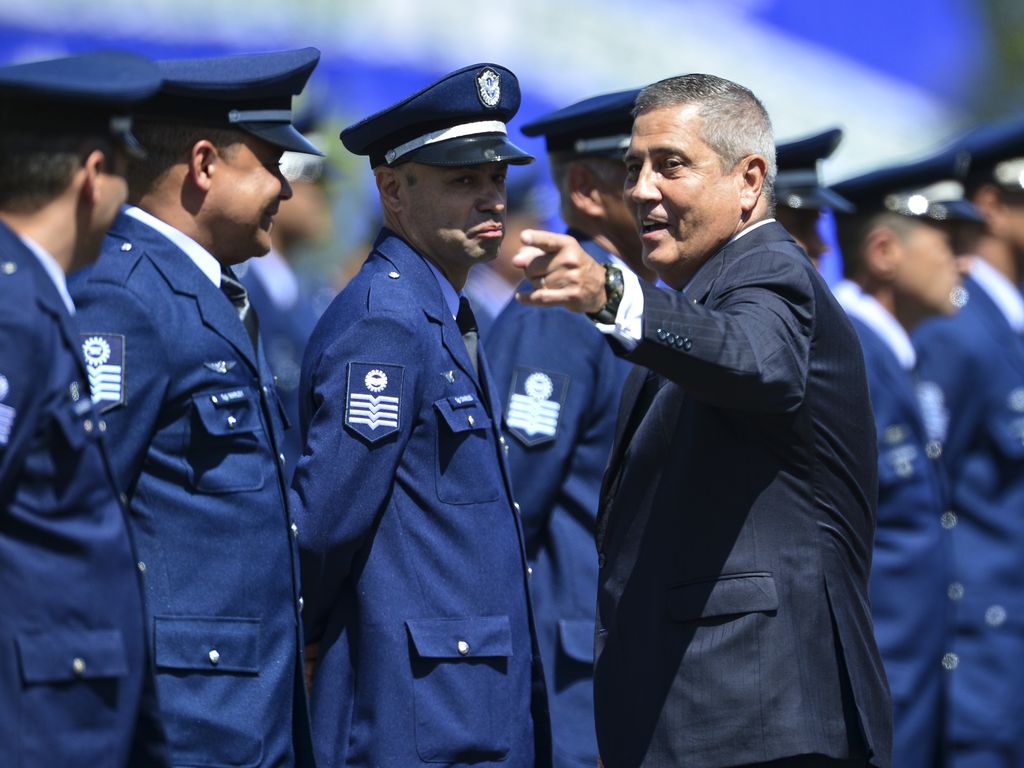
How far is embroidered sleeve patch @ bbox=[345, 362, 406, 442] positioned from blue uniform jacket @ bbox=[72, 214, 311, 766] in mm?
236

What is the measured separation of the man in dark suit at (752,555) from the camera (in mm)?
3738

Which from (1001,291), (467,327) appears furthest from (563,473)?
(1001,291)

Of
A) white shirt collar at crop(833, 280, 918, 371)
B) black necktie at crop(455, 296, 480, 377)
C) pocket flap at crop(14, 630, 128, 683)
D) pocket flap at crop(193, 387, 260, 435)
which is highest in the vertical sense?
black necktie at crop(455, 296, 480, 377)

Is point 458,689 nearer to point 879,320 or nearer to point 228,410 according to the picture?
point 228,410

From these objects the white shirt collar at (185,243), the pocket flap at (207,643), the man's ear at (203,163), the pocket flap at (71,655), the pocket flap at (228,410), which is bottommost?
the pocket flap at (207,643)

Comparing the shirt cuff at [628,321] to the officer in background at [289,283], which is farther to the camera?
the officer in background at [289,283]

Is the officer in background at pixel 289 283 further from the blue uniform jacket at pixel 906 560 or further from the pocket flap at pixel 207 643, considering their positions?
the pocket flap at pixel 207 643

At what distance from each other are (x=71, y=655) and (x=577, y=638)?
2.45 m

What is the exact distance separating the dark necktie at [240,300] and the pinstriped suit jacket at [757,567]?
119cm

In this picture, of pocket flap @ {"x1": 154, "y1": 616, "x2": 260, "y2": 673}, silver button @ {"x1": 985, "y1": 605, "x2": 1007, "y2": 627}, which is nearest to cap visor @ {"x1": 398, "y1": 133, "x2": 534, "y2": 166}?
pocket flap @ {"x1": 154, "y1": 616, "x2": 260, "y2": 673}

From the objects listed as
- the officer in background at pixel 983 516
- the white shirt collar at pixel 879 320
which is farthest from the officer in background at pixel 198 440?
the officer in background at pixel 983 516

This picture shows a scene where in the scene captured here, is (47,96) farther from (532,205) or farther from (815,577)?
(532,205)

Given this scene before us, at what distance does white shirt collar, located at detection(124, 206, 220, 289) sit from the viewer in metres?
4.33

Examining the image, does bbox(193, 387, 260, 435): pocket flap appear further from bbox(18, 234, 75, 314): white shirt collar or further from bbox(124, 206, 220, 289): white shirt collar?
bbox(18, 234, 75, 314): white shirt collar
